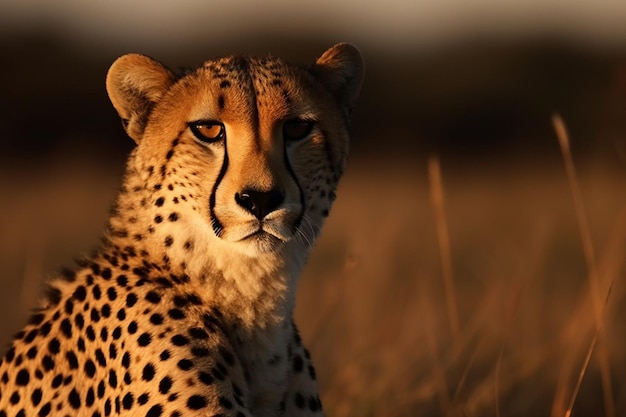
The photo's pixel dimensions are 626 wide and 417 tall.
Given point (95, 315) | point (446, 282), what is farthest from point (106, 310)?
point (446, 282)

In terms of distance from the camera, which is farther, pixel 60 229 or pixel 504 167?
pixel 504 167

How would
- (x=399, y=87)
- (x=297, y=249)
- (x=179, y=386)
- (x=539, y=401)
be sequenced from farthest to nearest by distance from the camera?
(x=399, y=87)
(x=539, y=401)
(x=297, y=249)
(x=179, y=386)

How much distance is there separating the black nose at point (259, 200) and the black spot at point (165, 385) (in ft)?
1.30

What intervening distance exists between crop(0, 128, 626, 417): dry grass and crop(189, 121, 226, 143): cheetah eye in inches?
31.8

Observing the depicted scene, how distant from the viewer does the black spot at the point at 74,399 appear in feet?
10.8

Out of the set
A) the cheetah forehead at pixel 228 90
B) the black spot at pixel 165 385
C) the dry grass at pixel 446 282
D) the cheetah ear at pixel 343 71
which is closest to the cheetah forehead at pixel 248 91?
the cheetah forehead at pixel 228 90

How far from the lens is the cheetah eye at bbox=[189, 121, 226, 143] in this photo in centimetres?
332

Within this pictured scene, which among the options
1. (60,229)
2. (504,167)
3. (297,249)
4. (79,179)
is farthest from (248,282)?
(504,167)

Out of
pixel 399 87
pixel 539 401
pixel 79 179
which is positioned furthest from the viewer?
pixel 399 87

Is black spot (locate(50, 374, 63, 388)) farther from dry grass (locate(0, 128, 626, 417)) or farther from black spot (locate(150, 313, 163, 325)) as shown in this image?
dry grass (locate(0, 128, 626, 417))

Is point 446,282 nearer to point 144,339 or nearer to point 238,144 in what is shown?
point 238,144

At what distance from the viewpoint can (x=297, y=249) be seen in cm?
334

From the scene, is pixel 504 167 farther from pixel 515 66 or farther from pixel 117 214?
pixel 117 214

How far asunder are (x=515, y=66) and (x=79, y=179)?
1029cm
